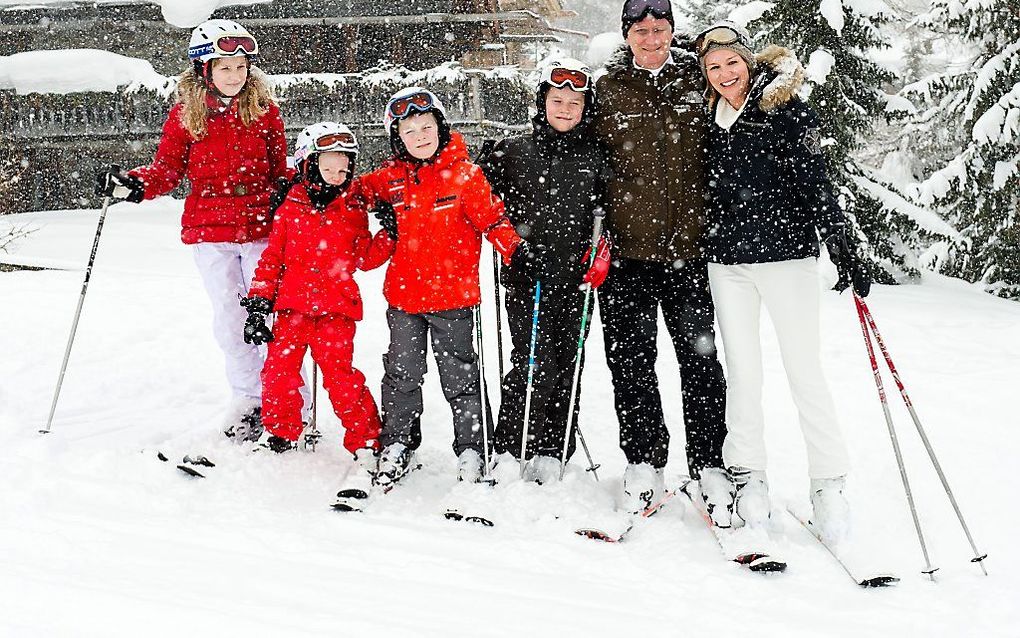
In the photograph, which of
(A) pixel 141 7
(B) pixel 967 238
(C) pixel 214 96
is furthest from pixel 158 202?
(B) pixel 967 238

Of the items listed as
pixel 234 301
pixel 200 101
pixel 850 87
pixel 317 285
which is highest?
pixel 850 87

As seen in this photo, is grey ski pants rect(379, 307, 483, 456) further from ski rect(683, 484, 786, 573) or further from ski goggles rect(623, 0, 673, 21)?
ski goggles rect(623, 0, 673, 21)

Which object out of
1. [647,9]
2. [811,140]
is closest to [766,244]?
[811,140]

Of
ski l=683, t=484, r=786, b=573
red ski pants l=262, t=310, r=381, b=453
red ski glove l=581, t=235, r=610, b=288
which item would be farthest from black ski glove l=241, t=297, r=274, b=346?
ski l=683, t=484, r=786, b=573

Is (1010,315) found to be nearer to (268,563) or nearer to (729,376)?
(729,376)

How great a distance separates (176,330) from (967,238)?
1005 cm

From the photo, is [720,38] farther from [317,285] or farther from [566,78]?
[317,285]

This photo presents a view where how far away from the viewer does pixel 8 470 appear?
12.9 feet

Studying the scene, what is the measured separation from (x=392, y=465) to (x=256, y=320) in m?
1.02

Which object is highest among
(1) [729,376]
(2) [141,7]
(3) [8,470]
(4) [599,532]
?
(2) [141,7]

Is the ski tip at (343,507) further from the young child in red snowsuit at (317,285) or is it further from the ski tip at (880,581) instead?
the ski tip at (880,581)

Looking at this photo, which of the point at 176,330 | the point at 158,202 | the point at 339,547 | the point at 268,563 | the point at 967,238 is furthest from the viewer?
the point at 158,202

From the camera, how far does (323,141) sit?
432 centimetres

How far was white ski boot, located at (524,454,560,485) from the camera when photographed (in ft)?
13.8
